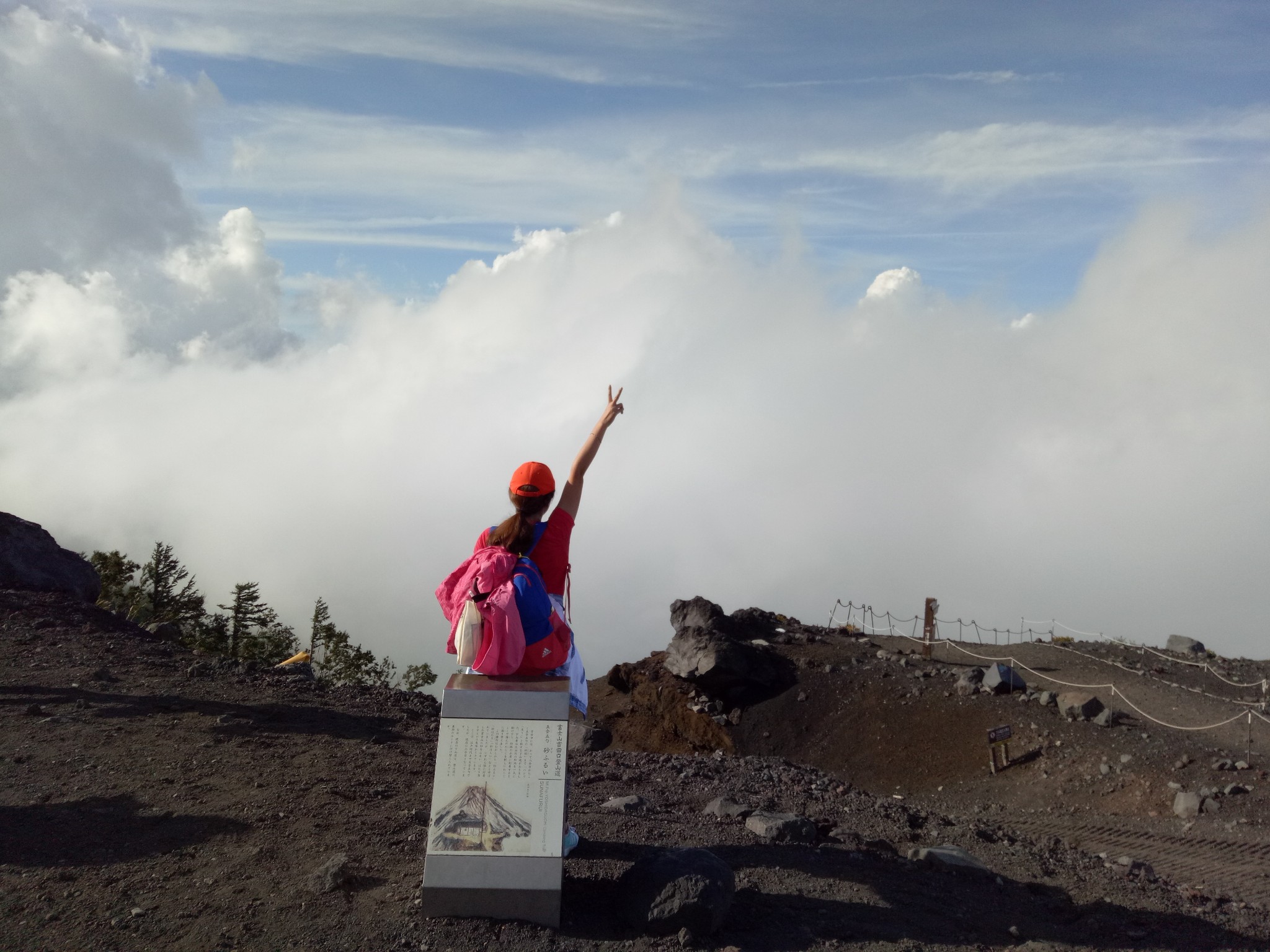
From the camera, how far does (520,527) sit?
538cm

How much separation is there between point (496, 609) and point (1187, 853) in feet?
35.3

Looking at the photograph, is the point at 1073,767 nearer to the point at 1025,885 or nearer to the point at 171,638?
the point at 1025,885

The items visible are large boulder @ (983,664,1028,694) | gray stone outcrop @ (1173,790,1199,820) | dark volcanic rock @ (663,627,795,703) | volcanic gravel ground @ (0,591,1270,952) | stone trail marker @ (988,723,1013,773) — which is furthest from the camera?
dark volcanic rock @ (663,627,795,703)

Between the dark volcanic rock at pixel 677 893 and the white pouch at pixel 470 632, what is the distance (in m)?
1.58

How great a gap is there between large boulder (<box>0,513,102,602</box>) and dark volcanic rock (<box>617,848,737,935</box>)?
11.2 m

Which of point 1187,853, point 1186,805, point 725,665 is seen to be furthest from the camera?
point 725,665

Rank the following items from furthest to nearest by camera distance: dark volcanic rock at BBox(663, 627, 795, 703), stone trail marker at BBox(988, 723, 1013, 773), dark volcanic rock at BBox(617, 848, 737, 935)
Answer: dark volcanic rock at BBox(663, 627, 795, 703) < stone trail marker at BBox(988, 723, 1013, 773) < dark volcanic rock at BBox(617, 848, 737, 935)

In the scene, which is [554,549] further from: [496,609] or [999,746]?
[999,746]

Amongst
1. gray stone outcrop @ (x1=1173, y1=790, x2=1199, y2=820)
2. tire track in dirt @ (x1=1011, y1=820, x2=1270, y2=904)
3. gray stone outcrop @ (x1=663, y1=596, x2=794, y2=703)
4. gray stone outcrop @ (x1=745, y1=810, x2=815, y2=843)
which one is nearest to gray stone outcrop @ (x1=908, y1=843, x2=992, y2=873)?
gray stone outcrop @ (x1=745, y1=810, x2=815, y2=843)

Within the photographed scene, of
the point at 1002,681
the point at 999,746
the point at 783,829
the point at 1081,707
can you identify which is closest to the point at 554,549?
the point at 783,829

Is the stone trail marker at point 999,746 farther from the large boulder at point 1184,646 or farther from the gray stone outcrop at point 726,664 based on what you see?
the large boulder at point 1184,646

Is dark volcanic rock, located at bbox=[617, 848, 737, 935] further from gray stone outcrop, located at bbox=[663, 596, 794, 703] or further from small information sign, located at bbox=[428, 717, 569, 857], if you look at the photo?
gray stone outcrop, located at bbox=[663, 596, 794, 703]

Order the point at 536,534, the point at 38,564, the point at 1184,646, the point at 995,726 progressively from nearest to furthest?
the point at 536,534 → the point at 38,564 → the point at 995,726 → the point at 1184,646

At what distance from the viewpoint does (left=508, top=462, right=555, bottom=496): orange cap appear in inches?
211
